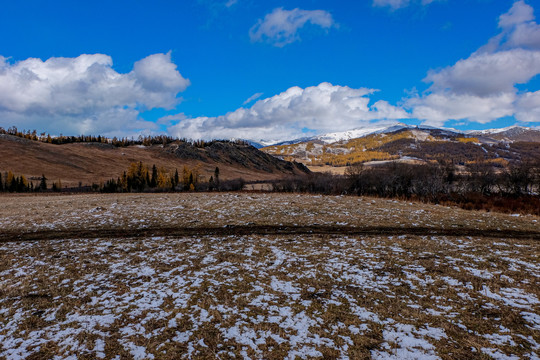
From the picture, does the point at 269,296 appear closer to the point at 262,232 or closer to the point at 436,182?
the point at 262,232

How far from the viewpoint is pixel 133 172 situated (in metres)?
133

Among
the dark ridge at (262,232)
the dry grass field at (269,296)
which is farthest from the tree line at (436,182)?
the dry grass field at (269,296)

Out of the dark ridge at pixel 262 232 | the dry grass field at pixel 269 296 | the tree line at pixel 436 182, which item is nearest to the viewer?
the dry grass field at pixel 269 296

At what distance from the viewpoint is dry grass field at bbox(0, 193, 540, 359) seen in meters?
6.79

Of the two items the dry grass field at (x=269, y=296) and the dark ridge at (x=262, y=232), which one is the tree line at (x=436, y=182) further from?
the dry grass field at (x=269, y=296)

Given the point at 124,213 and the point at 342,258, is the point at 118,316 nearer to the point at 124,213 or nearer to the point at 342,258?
the point at 342,258

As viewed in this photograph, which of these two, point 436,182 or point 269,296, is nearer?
point 269,296

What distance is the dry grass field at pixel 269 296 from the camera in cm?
679

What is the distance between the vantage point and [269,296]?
9.30m

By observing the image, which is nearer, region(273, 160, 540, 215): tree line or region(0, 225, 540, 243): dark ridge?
region(0, 225, 540, 243): dark ridge

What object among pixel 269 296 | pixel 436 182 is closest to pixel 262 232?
pixel 269 296

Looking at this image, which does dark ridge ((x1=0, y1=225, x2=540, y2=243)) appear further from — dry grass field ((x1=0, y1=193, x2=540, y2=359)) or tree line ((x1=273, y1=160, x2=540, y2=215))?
tree line ((x1=273, y1=160, x2=540, y2=215))

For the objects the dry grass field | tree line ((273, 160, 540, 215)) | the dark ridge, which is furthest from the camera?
tree line ((273, 160, 540, 215))

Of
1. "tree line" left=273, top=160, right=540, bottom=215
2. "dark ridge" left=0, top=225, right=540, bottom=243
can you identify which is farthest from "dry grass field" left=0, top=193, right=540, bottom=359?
"tree line" left=273, top=160, right=540, bottom=215
